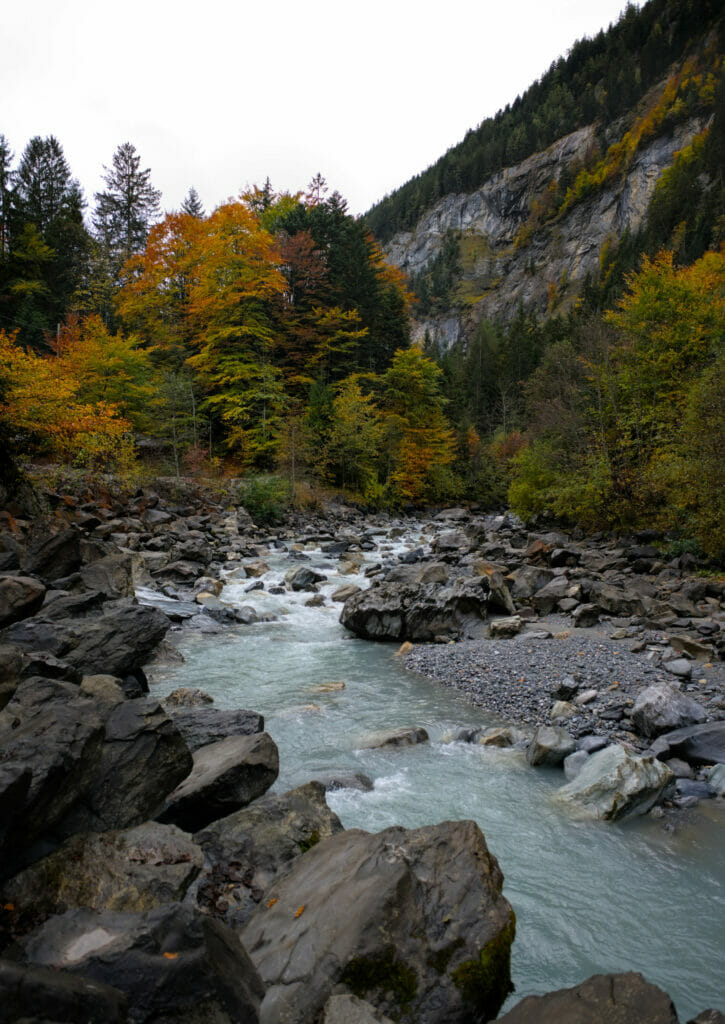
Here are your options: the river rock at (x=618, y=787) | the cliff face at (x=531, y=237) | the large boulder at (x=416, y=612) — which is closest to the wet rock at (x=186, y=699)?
the large boulder at (x=416, y=612)

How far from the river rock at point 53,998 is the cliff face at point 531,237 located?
4101 inches

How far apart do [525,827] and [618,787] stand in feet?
3.48

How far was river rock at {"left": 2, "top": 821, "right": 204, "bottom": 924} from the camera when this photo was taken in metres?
3.02

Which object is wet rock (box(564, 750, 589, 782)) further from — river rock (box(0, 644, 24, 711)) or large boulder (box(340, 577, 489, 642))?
river rock (box(0, 644, 24, 711))

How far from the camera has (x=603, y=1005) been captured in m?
2.66

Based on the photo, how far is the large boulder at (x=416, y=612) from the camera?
1239 centimetres

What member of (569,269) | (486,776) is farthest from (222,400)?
(569,269)

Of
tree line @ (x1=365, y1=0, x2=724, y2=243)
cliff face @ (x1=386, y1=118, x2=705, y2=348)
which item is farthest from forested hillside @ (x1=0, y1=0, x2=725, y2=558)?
tree line @ (x1=365, y1=0, x2=724, y2=243)

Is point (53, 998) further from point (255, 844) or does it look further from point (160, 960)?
point (255, 844)

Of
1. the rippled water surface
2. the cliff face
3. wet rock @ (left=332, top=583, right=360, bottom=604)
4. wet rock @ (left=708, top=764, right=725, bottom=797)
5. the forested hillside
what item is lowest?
wet rock @ (left=708, top=764, right=725, bottom=797)

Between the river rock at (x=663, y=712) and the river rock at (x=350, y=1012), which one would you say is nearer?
the river rock at (x=350, y=1012)

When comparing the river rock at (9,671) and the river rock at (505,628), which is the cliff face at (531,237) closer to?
the river rock at (505,628)

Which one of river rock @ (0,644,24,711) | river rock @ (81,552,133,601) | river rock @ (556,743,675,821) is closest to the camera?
river rock @ (0,644,24,711)

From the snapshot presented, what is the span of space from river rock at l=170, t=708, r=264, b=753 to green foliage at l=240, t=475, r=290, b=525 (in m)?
20.6
